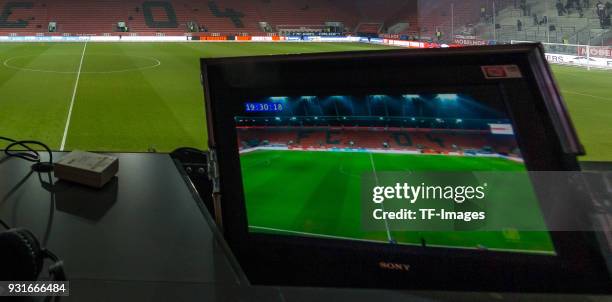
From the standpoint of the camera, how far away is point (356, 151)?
45 cm

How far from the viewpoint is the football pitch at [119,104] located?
2830 mm

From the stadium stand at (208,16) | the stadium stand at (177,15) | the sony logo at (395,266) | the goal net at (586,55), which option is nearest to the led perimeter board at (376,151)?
the sony logo at (395,266)

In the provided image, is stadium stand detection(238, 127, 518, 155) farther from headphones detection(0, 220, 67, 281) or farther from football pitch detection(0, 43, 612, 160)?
football pitch detection(0, 43, 612, 160)

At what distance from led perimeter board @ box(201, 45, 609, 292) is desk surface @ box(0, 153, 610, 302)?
28 mm

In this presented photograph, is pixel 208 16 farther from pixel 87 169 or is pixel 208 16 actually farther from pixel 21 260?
pixel 21 260

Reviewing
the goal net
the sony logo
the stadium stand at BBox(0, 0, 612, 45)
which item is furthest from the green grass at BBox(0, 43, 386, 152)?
the stadium stand at BBox(0, 0, 612, 45)

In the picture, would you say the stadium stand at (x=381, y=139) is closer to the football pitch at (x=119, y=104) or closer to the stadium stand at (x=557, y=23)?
the football pitch at (x=119, y=104)

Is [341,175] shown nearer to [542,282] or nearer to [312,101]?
[312,101]

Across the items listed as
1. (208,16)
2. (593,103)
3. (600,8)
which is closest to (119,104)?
(593,103)

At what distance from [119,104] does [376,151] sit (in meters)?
4.12

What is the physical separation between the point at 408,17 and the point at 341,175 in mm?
13734

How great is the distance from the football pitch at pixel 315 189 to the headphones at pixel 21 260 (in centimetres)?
21

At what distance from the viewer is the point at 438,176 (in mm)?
406

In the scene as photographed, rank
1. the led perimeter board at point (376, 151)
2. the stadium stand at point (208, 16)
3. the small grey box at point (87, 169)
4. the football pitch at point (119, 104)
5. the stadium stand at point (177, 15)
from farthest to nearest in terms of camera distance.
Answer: the stadium stand at point (177, 15) < the stadium stand at point (208, 16) < the football pitch at point (119, 104) < the small grey box at point (87, 169) < the led perimeter board at point (376, 151)
